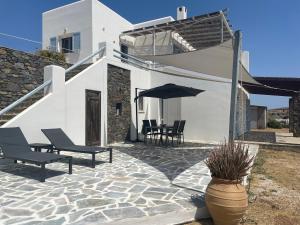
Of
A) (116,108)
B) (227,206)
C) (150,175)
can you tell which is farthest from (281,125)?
(227,206)

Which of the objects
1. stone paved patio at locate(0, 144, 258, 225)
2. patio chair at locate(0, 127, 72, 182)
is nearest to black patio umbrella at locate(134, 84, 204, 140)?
stone paved patio at locate(0, 144, 258, 225)

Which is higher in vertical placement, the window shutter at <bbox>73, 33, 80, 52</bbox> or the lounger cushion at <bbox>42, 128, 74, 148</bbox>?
the window shutter at <bbox>73, 33, 80, 52</bbox>

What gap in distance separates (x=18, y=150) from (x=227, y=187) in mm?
5066

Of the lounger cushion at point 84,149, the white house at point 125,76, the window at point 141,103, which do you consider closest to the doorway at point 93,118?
the white house at point 125,76

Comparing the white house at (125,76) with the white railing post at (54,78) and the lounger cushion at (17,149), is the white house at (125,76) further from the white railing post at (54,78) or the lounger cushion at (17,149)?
the lounger cushion at (17,149)

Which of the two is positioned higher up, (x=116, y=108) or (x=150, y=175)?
(x=116, y=108)

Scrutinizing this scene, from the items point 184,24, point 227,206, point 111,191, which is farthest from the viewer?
point 184,24

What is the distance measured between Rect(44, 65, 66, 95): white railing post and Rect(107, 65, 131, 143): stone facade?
3.00 m

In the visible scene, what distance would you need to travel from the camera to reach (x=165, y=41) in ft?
65.1

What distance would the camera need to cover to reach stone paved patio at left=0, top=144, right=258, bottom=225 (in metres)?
4.15

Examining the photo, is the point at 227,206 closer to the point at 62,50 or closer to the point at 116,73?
the point at 116,73

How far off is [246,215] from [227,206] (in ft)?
2.92

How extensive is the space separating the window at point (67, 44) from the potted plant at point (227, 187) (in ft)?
54.5

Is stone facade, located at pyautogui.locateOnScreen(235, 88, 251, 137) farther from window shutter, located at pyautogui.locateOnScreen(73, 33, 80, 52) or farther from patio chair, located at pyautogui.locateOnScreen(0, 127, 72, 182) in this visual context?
patio chair, located at pyautogui.locateOnScreen(0, 127, 72, 182)
